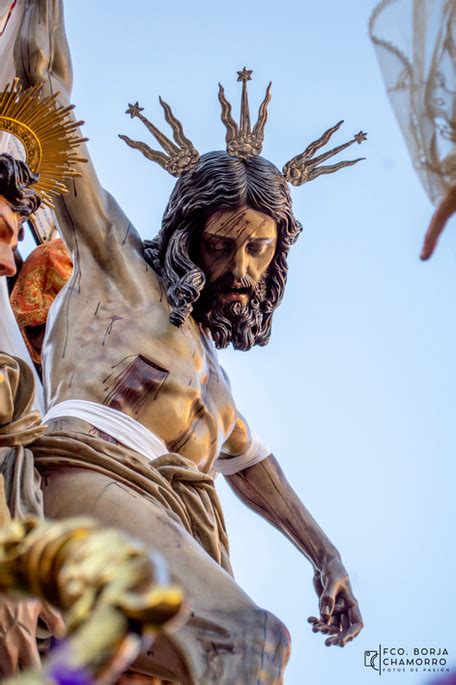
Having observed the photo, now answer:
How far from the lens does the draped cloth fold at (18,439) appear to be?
449cm

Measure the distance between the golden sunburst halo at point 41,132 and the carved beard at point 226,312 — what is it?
112cm

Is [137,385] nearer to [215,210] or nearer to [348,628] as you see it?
[215,210]

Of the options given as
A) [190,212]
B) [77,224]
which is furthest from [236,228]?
[77,224]

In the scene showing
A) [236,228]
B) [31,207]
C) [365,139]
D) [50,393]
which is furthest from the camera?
[365,139]

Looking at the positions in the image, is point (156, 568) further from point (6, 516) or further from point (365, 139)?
point (365, 139)

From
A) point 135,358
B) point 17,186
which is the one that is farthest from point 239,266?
point 17,186

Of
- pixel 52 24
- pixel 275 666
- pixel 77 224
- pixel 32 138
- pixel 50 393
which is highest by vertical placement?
pixel 52 24

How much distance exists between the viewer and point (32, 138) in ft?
17.7

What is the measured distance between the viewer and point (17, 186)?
4.67 m

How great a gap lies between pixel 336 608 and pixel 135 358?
1.44 metres

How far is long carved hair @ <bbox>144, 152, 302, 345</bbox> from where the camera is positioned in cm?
646

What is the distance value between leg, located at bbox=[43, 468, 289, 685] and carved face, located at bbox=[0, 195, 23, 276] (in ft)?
3.18

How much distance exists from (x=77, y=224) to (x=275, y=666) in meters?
2.49

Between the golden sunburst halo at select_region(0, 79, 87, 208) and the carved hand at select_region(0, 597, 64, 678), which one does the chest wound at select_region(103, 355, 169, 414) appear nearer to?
the golden sunburst halo at select_region(0, 79, 87, 208)
